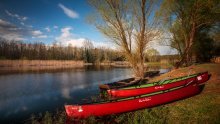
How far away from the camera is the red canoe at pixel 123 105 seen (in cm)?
762

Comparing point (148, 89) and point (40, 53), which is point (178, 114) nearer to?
point (148, 89)

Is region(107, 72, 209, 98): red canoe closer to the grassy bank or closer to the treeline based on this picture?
the grassy bank

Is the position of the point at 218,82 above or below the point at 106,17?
below

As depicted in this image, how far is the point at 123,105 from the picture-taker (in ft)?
25.9

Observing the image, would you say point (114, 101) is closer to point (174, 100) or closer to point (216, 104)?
point (174, 100)

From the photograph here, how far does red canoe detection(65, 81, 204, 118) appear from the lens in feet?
25.0

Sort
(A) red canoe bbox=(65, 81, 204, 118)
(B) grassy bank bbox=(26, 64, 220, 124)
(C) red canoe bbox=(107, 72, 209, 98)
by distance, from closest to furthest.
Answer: (B) grassy bank bbox=(26, 64, 220, 124) → (A) red canoe bbox=(65, 81, 204, 118) → (C) red canoe bbox=(107, 72, 209, 98)

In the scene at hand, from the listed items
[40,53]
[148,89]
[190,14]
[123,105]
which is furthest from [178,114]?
[40,53]

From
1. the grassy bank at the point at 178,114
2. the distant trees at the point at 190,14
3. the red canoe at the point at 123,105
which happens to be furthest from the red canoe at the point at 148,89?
the distant trees at the point at 190,14

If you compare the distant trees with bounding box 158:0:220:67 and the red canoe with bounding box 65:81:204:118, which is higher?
the distant trees with bounding box 158:0:220:67

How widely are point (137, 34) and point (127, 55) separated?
2.43 metres

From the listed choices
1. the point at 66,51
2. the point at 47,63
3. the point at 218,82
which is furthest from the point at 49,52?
the point at 218,82

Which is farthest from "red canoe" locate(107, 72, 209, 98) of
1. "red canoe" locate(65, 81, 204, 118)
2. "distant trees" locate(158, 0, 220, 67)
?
"distant trees" locate(158, 0, 220, 67)

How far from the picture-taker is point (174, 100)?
885cm
